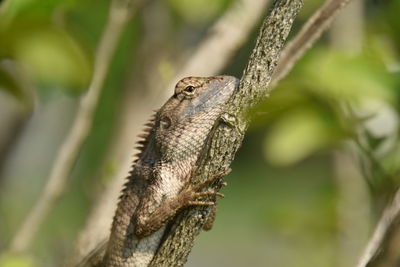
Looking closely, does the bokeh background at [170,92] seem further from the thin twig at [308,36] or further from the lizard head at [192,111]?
the lizard head at [192,111]

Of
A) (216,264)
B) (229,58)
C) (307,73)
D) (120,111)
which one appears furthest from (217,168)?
(216,264)

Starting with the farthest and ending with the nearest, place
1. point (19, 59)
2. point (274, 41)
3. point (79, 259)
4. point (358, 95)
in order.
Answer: point (79, 259), point (19, 59), point (358, 95), point (274, 41)

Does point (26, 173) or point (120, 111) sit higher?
point (120, 111)

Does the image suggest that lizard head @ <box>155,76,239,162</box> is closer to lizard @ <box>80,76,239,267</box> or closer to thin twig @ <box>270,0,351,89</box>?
lizard @ <box>80,76,239,267</box>

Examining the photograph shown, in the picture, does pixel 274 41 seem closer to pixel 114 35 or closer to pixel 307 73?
pixel 307 73

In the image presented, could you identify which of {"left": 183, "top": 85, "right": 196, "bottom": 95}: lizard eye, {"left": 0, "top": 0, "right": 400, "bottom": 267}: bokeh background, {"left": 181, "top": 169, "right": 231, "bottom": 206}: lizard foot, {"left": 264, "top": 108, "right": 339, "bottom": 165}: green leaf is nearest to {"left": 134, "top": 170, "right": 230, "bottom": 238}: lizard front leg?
{"left": 181, "top": 169, "right": 231, "bottom": 206}: lizard foot
